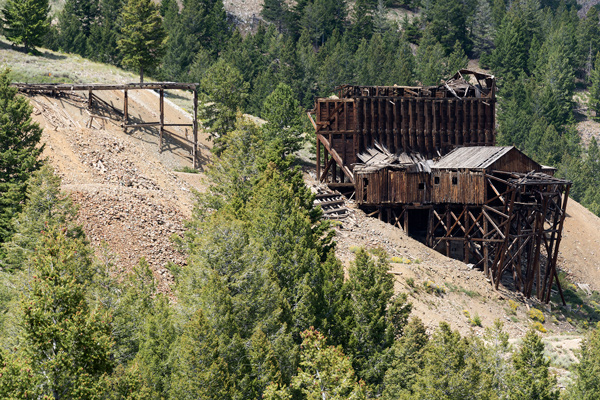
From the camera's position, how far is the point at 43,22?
92.6 m

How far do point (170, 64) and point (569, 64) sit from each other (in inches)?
2704

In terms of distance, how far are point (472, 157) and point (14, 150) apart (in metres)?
33.0

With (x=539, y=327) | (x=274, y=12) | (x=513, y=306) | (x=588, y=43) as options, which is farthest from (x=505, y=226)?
(x=588, y=43)

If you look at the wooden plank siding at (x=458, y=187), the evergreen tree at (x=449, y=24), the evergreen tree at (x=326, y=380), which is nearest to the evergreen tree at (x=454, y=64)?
the evergreen tree at (x=449, y=24)

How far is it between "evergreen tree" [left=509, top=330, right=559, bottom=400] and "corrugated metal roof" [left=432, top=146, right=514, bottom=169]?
85.7ft

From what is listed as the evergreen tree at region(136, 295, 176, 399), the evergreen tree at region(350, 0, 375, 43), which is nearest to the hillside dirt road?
the evergreen tree at region(136, 295, 176, 399)

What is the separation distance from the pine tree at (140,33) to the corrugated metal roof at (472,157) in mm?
36169

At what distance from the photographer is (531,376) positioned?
→ 115 ft

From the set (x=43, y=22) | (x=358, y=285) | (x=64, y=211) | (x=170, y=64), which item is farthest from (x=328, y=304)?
(x=170, y=64)

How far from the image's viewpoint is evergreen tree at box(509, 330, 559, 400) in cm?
3469

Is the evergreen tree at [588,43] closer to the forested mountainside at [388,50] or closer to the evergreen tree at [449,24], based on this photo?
the forested mountainside at [388,50]

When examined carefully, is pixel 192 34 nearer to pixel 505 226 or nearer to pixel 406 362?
pixel 505 226

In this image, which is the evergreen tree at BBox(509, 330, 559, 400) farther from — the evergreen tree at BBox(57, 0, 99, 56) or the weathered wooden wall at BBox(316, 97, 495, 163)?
the evergreen tree at BBox(57, 0, 99, 56)

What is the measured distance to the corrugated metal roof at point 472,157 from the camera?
61.0 meters
